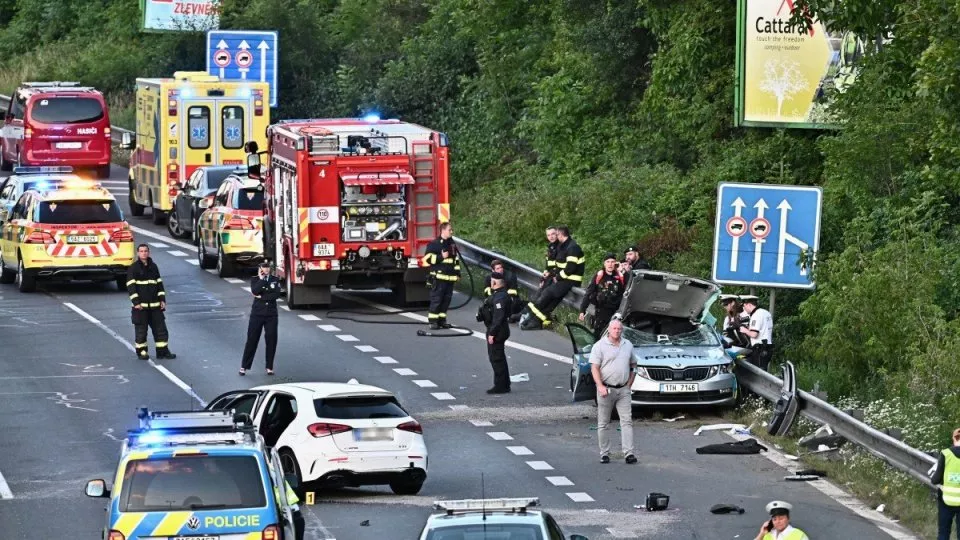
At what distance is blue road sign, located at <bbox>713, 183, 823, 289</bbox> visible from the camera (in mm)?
24016

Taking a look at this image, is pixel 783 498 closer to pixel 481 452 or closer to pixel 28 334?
pixel 481 452

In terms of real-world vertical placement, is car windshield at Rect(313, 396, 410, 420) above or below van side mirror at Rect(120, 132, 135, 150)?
below

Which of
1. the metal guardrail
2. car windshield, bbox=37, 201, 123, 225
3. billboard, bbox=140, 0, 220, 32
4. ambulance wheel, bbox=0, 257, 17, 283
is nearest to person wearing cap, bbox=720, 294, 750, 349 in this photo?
the metal guardrail

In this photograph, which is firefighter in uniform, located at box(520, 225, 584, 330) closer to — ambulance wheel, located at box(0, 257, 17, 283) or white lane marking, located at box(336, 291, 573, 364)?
white lane marking, located at box(336, 291, 573, 364)

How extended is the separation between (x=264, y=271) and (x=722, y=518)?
9.79 meters

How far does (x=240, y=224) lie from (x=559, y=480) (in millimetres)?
15872

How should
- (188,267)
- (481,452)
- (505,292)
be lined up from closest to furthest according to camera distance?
(481,452) → (505,292) → (188,267)

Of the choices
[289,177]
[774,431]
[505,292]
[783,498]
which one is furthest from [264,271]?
[783,498]

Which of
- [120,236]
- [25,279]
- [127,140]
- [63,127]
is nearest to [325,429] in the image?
[120,236]

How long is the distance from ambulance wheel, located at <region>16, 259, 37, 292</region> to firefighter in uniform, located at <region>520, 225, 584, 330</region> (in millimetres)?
9042

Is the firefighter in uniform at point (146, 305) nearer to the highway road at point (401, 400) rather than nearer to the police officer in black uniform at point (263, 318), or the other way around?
the highway road at point (401, 400)

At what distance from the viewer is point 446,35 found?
5088 cm

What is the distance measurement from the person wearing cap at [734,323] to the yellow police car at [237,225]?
1149 centimetres

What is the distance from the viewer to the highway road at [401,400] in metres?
19.0
